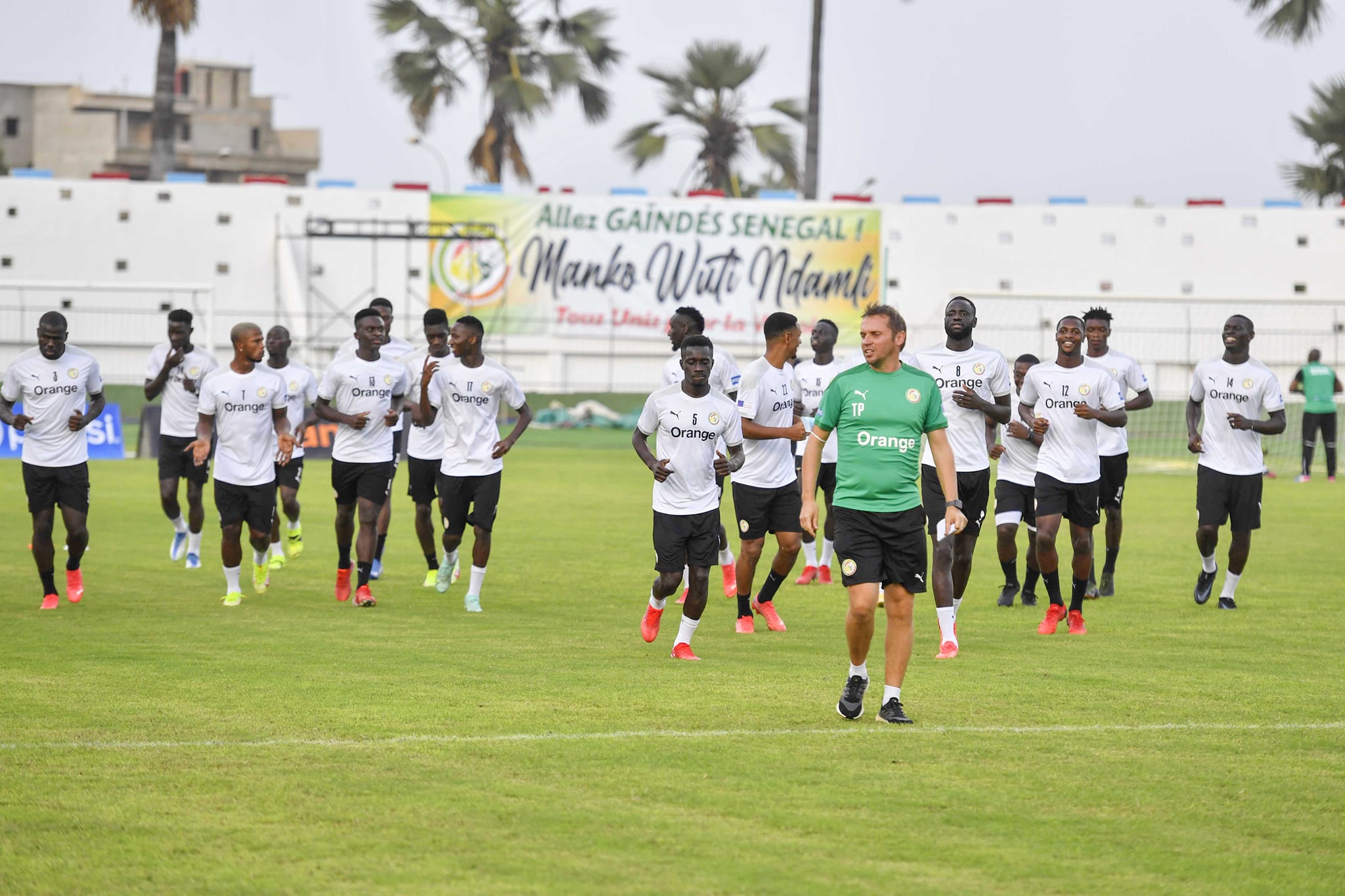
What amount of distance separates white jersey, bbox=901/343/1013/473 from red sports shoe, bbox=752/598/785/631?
169cm

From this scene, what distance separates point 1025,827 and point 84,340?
132 feet

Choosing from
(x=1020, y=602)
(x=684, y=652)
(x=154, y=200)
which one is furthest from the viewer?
(x=154, y=200)

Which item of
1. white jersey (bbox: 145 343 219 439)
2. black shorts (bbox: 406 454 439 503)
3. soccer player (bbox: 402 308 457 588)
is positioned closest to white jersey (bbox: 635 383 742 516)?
soccer player (bbox: 402 308 457 588)

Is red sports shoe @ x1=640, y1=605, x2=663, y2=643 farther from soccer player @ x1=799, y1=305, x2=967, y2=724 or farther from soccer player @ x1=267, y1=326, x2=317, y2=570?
soccer player @ x1=267, y1=326, x2=317, y2=570

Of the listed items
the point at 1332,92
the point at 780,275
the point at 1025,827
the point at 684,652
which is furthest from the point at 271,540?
the point at 1332,92

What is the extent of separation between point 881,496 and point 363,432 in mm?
6437

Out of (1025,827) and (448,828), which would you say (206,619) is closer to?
(448,828)

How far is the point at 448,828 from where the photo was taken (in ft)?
20.4

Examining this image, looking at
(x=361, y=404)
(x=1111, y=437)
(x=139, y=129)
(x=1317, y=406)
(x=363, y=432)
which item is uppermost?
(x=139, y=129)

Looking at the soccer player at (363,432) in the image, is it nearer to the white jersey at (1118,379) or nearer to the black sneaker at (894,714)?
the white jersey at (1118,379)

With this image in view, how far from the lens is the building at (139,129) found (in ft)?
279

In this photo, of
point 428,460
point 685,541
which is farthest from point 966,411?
point 428,460

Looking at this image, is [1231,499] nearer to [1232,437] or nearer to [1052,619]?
[1232,437]

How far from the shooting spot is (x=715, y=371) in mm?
12945
